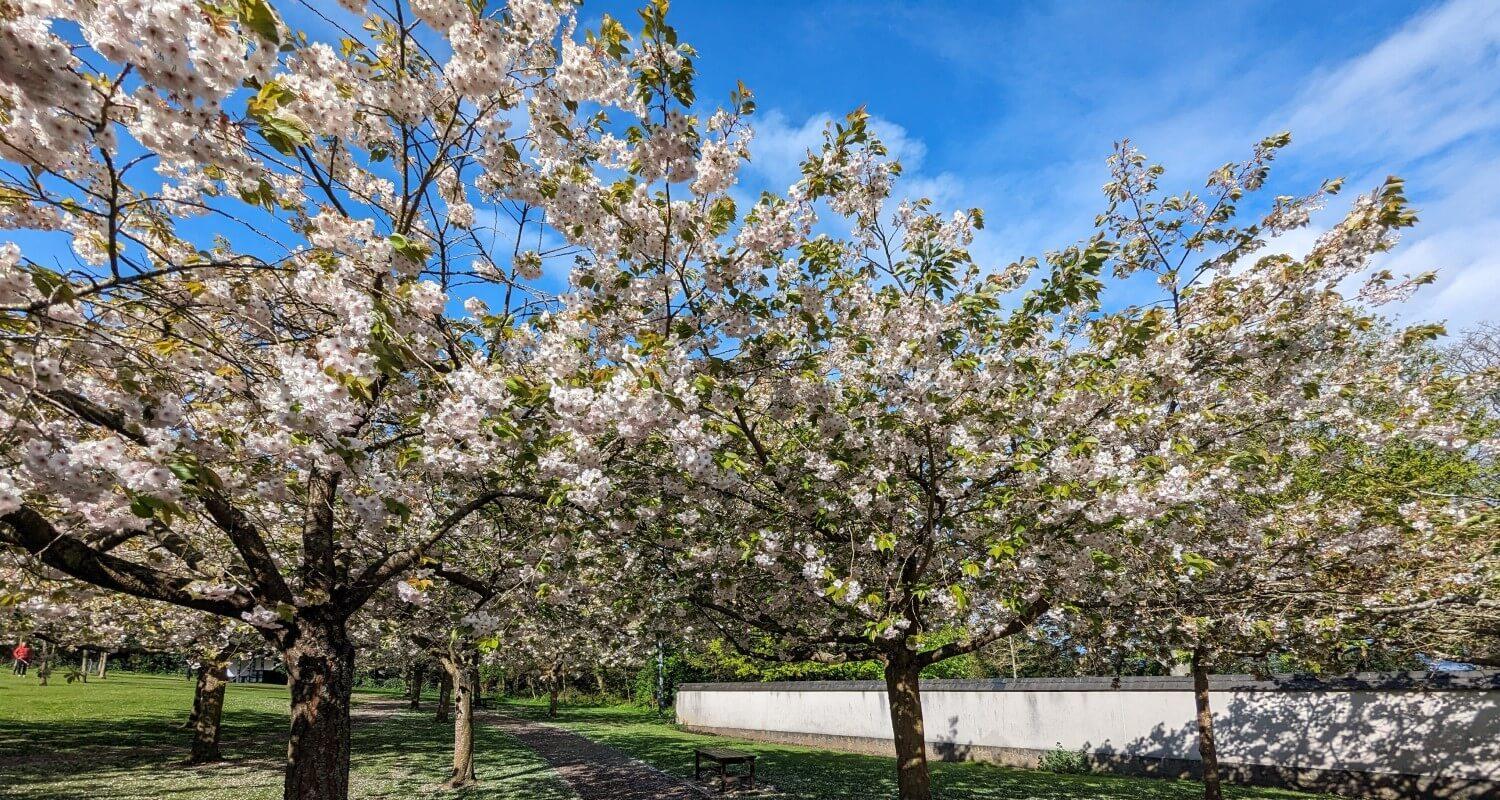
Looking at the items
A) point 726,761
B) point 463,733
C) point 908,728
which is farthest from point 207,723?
point 908,728

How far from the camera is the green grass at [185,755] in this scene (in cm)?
1162

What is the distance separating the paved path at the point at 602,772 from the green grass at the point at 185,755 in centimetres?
49

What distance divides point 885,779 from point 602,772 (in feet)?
20.4

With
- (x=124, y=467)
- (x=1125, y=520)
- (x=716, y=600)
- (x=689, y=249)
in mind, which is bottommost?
(x=716, y=600)

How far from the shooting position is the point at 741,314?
5453 millimetres

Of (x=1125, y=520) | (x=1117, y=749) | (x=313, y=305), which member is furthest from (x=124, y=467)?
(x=1117, y=749)

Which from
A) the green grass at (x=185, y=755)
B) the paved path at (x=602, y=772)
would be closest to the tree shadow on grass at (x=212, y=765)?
the green grass at (x=185, y=755)

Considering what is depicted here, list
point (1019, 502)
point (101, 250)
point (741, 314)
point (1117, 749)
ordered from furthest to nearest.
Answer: point (1117, 749) → point (1019, 502) → point (741, 314) → point (101, 250)

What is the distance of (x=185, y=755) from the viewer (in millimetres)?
15719

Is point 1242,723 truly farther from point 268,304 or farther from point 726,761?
point 268,304

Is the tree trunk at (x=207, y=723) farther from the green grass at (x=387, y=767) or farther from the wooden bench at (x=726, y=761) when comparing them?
the wooden bench at (x=726, y=761)

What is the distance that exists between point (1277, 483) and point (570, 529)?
7.13m

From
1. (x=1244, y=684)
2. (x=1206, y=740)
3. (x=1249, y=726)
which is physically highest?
(x=1244, y=684)

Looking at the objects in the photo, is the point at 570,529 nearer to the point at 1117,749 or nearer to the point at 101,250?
the point at 101,250
